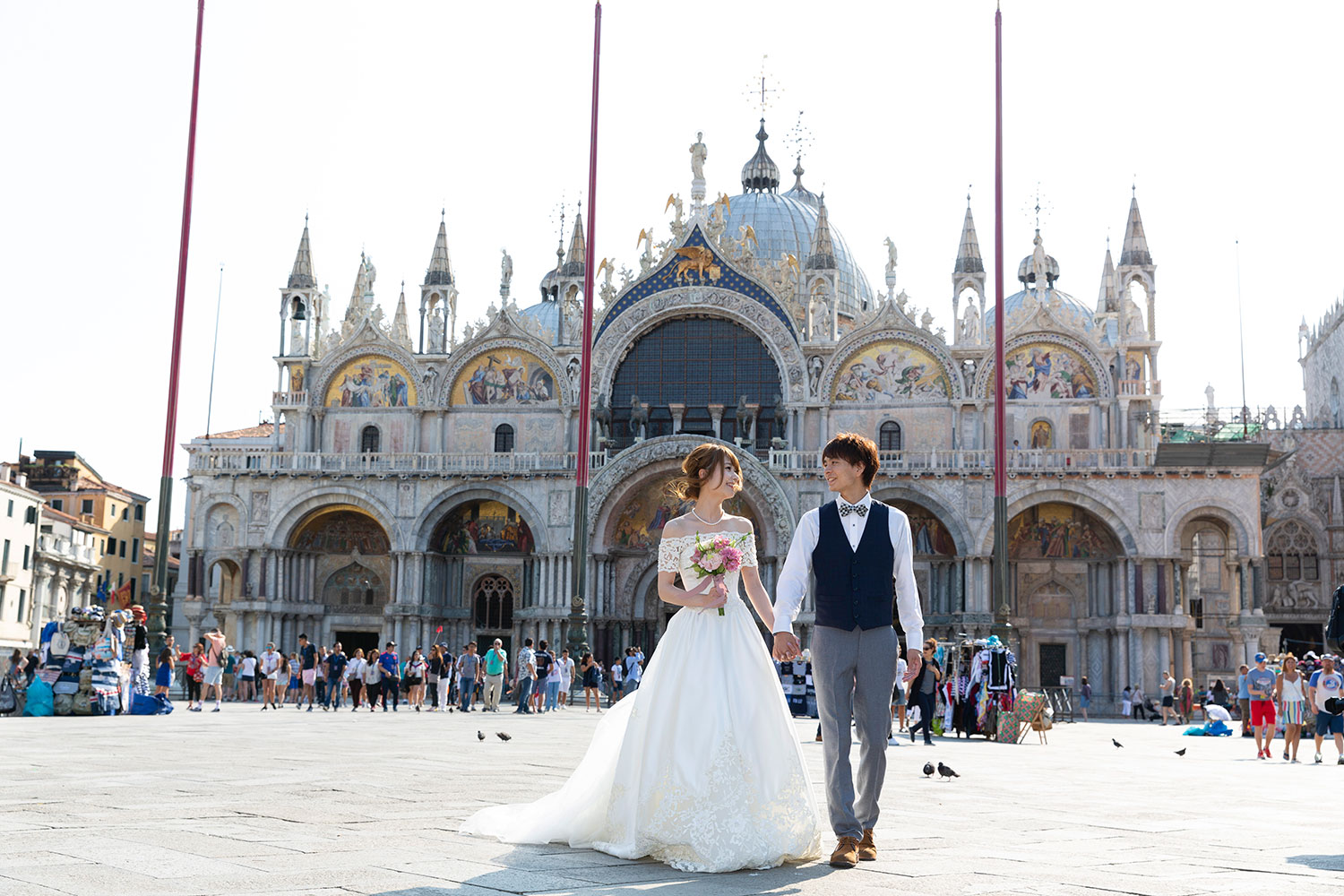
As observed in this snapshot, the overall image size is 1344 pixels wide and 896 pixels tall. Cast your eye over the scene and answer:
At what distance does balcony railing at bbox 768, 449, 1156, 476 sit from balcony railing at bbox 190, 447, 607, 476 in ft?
21.5

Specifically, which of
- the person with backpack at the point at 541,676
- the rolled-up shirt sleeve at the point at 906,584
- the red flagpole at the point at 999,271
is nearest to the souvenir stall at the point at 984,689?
the red flagpole at the point at 999,271

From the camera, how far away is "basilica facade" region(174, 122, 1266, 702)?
Result: 3853 cm

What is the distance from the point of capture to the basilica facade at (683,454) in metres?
38.5

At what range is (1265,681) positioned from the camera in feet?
66.7

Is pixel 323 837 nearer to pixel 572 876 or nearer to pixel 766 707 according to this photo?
pixel 572 876

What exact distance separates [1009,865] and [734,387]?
35.8m

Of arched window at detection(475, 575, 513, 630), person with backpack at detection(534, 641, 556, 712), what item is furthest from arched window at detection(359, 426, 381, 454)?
person with backpack at detection(534, 641, 556, 712)

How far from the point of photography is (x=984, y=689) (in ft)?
74.9

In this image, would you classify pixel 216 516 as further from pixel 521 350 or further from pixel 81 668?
pixel 81 668

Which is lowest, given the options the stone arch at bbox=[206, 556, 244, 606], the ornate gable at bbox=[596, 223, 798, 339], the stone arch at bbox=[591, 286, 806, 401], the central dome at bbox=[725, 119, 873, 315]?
the stone arch at bbox=[206, 556, 244, 606]

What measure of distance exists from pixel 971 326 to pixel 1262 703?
23.6 metres

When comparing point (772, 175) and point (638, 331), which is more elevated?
point (772, 175)

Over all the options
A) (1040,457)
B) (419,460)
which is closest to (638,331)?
(419,460)

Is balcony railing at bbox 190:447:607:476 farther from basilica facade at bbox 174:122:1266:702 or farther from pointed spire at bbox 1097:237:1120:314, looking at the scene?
pointed spire at bbox 1097:237:1120:314
